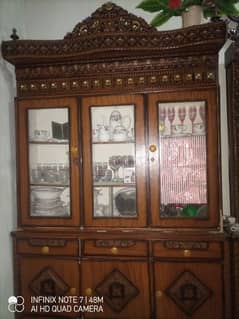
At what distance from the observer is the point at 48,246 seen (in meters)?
2.12

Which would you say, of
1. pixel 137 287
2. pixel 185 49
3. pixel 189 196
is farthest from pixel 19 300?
pixel 185 49

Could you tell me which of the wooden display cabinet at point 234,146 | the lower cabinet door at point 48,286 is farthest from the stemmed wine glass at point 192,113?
the lower cabinet door at point 48,286

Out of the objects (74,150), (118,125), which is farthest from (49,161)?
(118,125)

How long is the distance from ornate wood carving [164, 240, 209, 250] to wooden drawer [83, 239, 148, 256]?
0.15 meters

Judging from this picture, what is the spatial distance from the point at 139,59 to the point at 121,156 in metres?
0.66

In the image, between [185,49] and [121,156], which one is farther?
[121,156]

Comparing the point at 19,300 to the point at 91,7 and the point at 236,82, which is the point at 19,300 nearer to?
the point at 236,82

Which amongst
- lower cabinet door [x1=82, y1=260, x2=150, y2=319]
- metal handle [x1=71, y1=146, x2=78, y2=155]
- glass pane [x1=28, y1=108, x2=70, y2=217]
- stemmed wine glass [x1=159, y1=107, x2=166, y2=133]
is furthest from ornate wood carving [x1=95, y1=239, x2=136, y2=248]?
stemmed wine glass [x1=159, y1=107, x2=166, y2=133]

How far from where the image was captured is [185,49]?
6.31 ft

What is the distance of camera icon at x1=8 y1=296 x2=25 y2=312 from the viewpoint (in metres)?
2.16

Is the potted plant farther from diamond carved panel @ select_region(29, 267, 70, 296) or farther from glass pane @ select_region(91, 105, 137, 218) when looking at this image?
diamond carved panel @ select_region(29, 267, 70, 296)

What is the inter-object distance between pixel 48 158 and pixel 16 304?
3.48 ft

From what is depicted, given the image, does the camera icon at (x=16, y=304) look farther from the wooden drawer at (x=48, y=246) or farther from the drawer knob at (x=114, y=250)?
the drawer knob at (x=114, y=250)

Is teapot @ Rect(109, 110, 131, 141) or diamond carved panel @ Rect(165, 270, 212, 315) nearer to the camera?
diamond carved panel @ Rect(165, 270, 212, 315)
